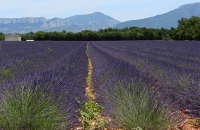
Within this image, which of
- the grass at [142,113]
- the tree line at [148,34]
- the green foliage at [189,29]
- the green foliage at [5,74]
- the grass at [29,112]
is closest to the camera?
the grass at [29,112]

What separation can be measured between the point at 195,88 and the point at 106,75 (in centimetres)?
333

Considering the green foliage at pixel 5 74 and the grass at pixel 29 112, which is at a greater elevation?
the grass at pixel 29 112

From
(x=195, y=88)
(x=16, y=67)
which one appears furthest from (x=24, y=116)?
(x=16, y=67)

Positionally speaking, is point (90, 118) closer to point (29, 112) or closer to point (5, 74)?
point (29, 112)

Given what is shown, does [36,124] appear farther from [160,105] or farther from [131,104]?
[160,105]

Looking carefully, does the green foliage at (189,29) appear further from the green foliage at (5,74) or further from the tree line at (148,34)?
the green foliage at (5,74)

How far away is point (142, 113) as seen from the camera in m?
4.89

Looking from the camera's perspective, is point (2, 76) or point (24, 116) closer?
point (24, 116)

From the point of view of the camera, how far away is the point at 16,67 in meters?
9.88

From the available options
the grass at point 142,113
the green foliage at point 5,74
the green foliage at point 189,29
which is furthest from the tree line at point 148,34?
the grass at point 142,113

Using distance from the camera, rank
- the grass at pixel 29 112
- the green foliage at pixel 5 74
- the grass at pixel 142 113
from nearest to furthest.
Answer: the grass at pixel 29 112
the grass at pixel 142 113
the green foliage at pixel 5 74

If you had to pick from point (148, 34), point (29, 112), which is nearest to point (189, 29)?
point (148, 34)

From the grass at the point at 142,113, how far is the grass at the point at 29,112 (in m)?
0.86

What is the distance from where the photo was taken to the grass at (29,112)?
13.9ft
